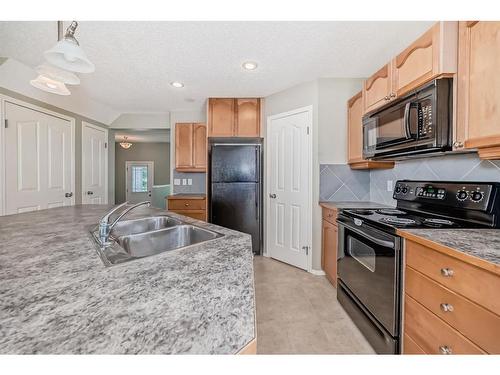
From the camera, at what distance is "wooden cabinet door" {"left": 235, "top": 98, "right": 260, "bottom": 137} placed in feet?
11.1

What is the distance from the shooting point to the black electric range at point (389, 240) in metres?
1.36

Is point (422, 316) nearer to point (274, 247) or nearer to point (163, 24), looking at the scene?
point (274, 247)

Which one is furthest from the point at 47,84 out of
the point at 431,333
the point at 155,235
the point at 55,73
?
the point at 431,333

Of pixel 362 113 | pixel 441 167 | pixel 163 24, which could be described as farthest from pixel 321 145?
pixel 163 24

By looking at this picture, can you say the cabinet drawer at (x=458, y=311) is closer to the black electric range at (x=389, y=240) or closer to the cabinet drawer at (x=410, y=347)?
the black electric range at (x=389, y=240)

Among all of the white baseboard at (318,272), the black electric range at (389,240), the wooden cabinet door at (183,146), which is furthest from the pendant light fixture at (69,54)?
the white baseboard at (318,272)

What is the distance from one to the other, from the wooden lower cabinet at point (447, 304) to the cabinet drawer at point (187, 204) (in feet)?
8.91

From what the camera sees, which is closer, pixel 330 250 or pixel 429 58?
pixel 429 58

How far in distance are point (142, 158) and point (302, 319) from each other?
22.6 feet

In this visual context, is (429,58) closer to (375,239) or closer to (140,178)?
(375,239)

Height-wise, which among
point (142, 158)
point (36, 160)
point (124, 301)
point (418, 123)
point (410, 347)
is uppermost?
point (142, 158)

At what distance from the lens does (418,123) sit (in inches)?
61.0

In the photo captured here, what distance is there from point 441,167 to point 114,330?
2.22 metres

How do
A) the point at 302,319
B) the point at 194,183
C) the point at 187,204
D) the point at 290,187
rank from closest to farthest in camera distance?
1. the point at 302,319
2. the point at 290,187
3. the point at 187,204
4. the point at 194,183
